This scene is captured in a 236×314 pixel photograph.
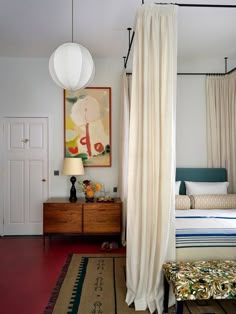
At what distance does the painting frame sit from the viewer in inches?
196

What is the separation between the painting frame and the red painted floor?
140 centimetres

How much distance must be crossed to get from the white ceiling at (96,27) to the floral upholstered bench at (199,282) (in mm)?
2762

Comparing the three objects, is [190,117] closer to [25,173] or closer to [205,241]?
[205,241]

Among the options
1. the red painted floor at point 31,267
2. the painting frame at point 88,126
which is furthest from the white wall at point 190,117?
the red painted floor at point 31,267

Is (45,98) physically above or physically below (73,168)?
above

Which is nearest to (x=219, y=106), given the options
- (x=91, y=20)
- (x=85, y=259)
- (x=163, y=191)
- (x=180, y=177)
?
(x=180, y=177)

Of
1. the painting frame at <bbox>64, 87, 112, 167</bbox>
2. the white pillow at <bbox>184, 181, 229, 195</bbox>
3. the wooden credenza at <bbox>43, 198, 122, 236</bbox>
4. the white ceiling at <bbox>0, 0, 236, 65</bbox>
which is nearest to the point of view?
the white ceiling at <bbox>0, 0, 236, 65</bbox>

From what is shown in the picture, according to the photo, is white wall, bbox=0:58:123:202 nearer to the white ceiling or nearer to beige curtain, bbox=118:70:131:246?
the white ceiling

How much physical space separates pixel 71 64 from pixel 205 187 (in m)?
2.97

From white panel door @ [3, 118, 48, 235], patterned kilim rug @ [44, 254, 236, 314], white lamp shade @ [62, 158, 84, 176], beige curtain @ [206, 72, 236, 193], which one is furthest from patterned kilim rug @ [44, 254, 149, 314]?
beige curtain @ [206, 72, 236, 193]

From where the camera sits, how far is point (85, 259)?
3803mm

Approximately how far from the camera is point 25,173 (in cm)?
502

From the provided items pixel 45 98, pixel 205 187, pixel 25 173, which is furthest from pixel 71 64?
pixel 205 187

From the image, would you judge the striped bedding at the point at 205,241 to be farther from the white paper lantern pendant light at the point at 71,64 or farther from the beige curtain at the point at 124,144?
the white paper lantern pendant light at the point at 71,64
